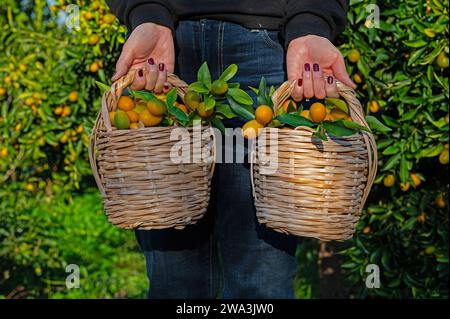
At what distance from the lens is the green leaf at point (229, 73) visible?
1.47 metres

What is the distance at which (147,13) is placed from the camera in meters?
1.54

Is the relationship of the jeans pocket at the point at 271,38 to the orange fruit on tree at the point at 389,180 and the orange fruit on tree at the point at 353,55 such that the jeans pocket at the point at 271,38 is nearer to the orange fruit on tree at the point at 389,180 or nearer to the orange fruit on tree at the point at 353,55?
the orange fruit on tree at the point at 353,55

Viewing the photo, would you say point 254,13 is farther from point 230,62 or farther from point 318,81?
point 318,81

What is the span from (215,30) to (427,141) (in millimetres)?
870

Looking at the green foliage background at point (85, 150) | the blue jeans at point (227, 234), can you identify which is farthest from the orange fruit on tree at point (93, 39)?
the blue jeans at point (227, 234)

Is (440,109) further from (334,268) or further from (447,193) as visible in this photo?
(334,268)

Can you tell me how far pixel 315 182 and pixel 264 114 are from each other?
17 cm

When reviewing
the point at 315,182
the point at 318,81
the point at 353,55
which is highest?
the point at 353,55

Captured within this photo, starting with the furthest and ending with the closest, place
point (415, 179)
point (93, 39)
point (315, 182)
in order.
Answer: point (93, 39) < point (415, 179) < point (315, 182)

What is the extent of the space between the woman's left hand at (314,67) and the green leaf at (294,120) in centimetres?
9

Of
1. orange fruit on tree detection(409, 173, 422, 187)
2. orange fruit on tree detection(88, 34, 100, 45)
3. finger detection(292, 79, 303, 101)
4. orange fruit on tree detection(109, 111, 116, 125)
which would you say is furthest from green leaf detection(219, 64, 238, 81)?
orange fruit on tree detection(88, 34, 100, 45)

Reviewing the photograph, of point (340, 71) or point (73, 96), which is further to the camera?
point (73, 96)

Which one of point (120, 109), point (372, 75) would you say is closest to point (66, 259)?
point (372, 75)

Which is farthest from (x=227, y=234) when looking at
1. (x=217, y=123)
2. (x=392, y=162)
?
(x=392, y=162)
